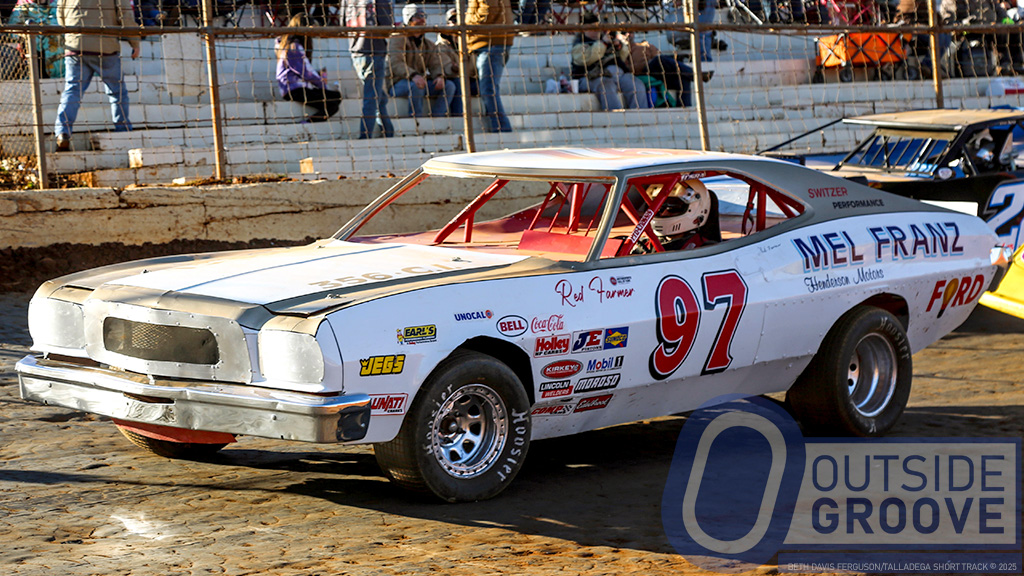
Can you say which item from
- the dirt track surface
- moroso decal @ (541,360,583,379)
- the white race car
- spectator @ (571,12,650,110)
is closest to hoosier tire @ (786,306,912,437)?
the white race car

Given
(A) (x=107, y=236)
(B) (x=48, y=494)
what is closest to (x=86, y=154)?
(A) (x=107, y=236)

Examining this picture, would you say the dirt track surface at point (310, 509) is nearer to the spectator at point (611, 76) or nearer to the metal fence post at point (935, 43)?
the metal fence post at point (935, 43)

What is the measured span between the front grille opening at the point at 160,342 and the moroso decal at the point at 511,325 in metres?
1.06

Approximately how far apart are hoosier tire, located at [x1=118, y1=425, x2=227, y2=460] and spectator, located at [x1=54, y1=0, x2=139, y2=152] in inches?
205

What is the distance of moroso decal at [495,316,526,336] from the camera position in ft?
15.5

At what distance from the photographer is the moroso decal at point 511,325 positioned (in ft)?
15.5

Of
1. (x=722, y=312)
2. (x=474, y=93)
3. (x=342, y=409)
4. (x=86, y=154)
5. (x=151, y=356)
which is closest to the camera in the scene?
(x=342, y=409)

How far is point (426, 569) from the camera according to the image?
13.1ft

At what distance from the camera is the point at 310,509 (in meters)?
4.72

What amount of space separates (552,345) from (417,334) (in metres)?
0.64

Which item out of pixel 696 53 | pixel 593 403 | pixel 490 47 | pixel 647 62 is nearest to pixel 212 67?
pixel 490 47

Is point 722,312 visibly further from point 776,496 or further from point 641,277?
point 776,496

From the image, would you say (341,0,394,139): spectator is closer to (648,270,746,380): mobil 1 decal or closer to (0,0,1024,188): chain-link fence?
(0,0,1024,188): chain-link fence

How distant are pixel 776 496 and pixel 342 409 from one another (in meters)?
1.83
